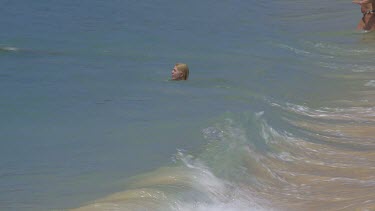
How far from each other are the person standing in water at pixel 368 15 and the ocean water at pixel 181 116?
25cm

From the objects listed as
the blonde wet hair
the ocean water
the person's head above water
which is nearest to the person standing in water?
the ocean water

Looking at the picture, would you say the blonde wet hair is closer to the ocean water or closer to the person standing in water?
the ocean water

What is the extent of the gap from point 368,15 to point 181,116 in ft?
32.1

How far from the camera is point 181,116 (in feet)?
33.7

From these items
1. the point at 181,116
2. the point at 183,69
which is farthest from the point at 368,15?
the point at 181,116

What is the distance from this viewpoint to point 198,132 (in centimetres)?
946

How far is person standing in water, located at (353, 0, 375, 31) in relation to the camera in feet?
61.0

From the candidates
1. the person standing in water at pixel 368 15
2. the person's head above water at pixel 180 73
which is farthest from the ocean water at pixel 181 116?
the person standing in water at pixel 368 15

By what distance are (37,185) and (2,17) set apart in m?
12.2

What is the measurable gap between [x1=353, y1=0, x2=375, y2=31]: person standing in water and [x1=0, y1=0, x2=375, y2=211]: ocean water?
253mm

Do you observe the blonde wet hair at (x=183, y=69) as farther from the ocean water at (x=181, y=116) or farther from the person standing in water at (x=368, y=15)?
the person standing in water at (x=368, y=15)

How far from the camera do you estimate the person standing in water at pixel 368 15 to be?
18594 mm

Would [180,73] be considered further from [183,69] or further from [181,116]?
[181,116]

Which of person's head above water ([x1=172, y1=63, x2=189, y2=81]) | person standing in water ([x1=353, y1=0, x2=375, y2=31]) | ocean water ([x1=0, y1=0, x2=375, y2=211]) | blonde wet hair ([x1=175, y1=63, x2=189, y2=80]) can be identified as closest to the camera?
ocean water ([x1=0, y1=0, x2=375, y2=211])
